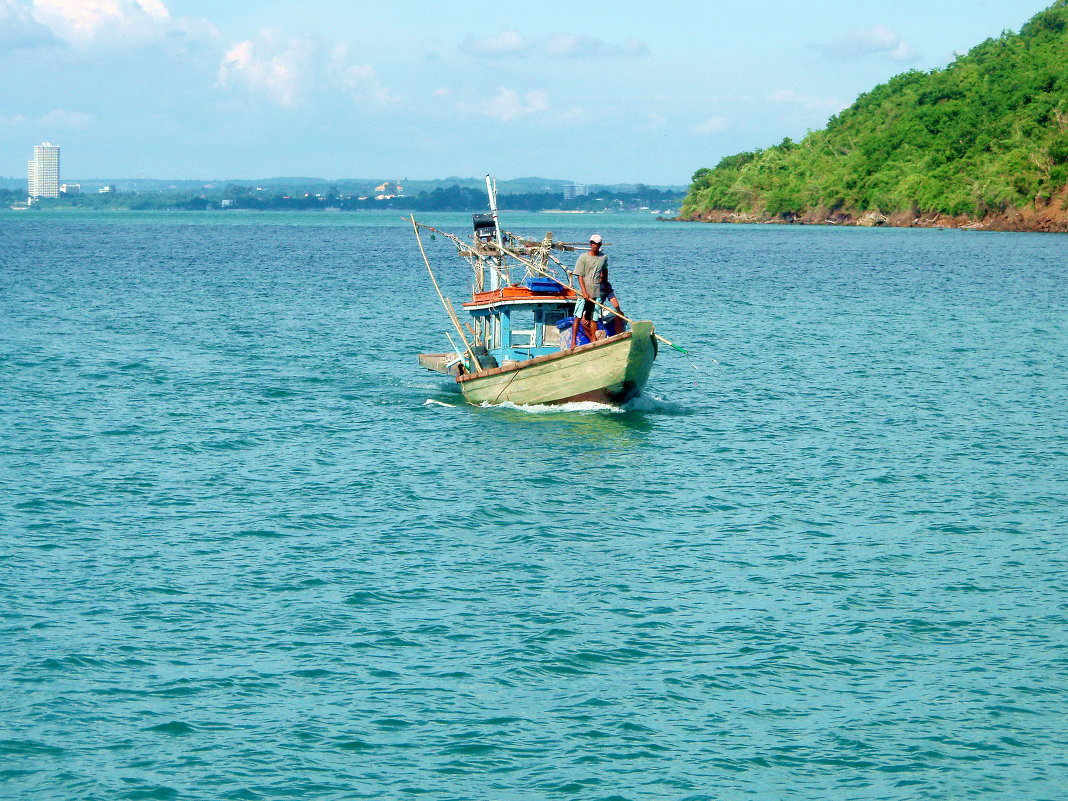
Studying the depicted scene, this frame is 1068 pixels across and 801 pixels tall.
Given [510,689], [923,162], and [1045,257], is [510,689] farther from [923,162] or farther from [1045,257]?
[923,162]

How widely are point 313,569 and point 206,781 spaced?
696 centimetres

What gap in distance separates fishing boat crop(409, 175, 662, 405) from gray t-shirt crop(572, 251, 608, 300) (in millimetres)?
533

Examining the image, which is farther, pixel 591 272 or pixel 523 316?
pixel 523 316

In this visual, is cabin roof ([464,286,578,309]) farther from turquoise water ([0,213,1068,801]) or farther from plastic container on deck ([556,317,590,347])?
turquoise water ([0,213,1068,801])

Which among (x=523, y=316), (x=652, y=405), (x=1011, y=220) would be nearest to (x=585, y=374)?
(x=652, y=405)

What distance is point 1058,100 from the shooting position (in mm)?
158125

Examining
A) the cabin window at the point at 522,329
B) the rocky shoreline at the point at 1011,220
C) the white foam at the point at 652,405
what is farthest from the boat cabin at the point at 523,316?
the rocky shoreline at the point at 1011,220

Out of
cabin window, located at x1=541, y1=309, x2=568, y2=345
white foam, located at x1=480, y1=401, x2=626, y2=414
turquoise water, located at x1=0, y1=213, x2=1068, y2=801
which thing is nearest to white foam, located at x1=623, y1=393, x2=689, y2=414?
turquoise water, located at x1=0, y1=213, x2=1068, y2=801

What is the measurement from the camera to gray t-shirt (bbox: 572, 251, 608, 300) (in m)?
30.8

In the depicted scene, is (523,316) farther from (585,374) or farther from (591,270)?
(591,270)

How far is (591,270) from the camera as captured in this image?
101 feet

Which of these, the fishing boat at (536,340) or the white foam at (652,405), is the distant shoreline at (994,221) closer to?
the white foam at (652,405)

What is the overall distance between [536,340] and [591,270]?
3593 millimetres

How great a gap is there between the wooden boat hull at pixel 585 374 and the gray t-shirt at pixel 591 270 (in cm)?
135
